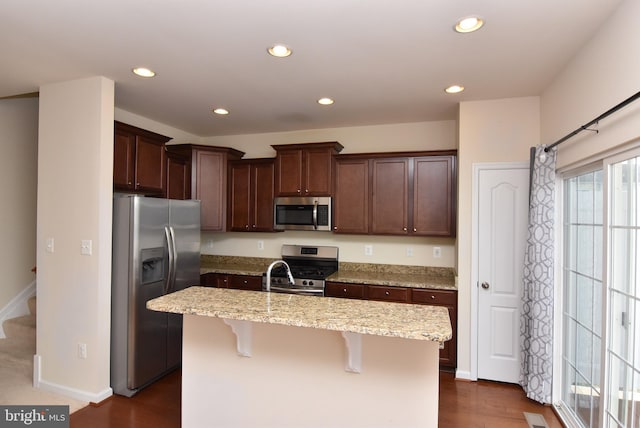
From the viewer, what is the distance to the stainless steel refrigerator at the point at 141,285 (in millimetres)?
2924

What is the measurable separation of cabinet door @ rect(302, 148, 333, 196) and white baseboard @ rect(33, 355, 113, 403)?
2.72 m

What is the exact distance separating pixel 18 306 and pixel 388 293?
4.23 meters

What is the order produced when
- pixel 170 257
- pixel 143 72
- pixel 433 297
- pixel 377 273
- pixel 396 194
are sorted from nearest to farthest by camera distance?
pixel 143 72 → pixel 170 257 → pixel 433 297 → pixel 396 194 → pixel 377 273

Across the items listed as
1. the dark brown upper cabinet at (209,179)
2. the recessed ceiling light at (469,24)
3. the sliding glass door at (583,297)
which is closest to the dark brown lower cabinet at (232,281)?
the dark brown upper cabinet at (209,179)

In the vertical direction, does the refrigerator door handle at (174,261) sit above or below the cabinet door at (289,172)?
below

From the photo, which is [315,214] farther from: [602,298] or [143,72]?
[602,298]

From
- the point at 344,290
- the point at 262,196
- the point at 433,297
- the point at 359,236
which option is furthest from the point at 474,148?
the point at 262,196

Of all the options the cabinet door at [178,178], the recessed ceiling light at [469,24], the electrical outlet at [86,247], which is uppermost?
the recessed ceiling light at [469,24]

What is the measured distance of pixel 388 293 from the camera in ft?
11.6

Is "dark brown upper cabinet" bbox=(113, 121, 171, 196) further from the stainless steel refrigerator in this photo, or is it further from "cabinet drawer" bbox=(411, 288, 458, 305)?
"cabinet drawer" bbox=(411, 288, 458, 305)

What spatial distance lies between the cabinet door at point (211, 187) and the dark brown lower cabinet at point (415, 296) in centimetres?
173

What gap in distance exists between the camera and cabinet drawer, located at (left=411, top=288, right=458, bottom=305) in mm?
3355

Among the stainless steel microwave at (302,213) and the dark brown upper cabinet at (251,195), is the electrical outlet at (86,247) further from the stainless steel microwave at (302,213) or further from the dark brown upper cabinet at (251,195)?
the stainless steel microwave at (302,213)

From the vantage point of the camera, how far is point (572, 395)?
2656 mm
